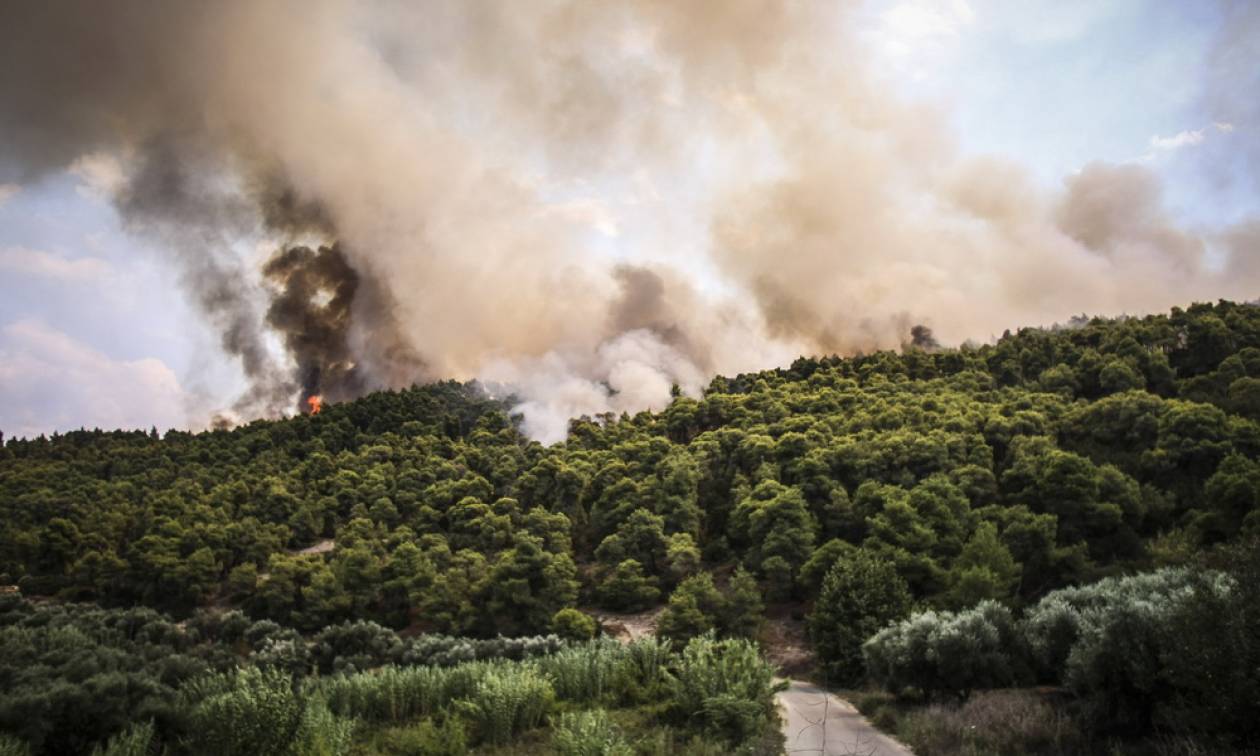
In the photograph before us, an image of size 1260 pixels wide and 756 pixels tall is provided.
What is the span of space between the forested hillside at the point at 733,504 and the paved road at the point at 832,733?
8684 mm

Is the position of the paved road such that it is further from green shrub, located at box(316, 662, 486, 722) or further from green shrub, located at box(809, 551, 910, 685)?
green shrub, located at box(316, 662, 486, 722)

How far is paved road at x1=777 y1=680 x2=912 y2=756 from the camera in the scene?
56.0 ft

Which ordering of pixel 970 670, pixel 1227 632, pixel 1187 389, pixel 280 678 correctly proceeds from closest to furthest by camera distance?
pixel 1227 632 < pixel 280 678 < pixel 970 670 < pixel 1187 389

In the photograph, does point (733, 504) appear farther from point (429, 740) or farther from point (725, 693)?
point (429, 740)

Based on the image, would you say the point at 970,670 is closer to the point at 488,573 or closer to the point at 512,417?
the point at 488,573

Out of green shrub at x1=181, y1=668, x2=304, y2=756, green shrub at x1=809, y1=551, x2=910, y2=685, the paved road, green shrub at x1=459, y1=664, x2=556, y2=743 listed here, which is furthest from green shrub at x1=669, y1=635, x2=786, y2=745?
green shrub at x1=809, y1=551, x2=910, y2=685

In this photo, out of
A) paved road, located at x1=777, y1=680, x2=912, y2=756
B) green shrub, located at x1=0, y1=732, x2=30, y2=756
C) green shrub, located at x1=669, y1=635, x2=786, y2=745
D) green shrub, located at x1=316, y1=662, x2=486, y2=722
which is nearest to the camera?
green shrub, located at x1=0, y1=732, x2=30, y2=756

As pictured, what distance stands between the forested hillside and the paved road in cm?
868

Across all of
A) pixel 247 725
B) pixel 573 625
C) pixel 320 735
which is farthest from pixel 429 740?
pixel 573 625

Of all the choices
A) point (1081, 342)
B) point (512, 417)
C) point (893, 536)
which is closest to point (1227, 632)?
point (893, 536)

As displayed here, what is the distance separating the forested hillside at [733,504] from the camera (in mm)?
46250

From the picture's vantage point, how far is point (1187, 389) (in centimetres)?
7919

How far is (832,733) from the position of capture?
64.8 ft

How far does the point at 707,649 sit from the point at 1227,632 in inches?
414
